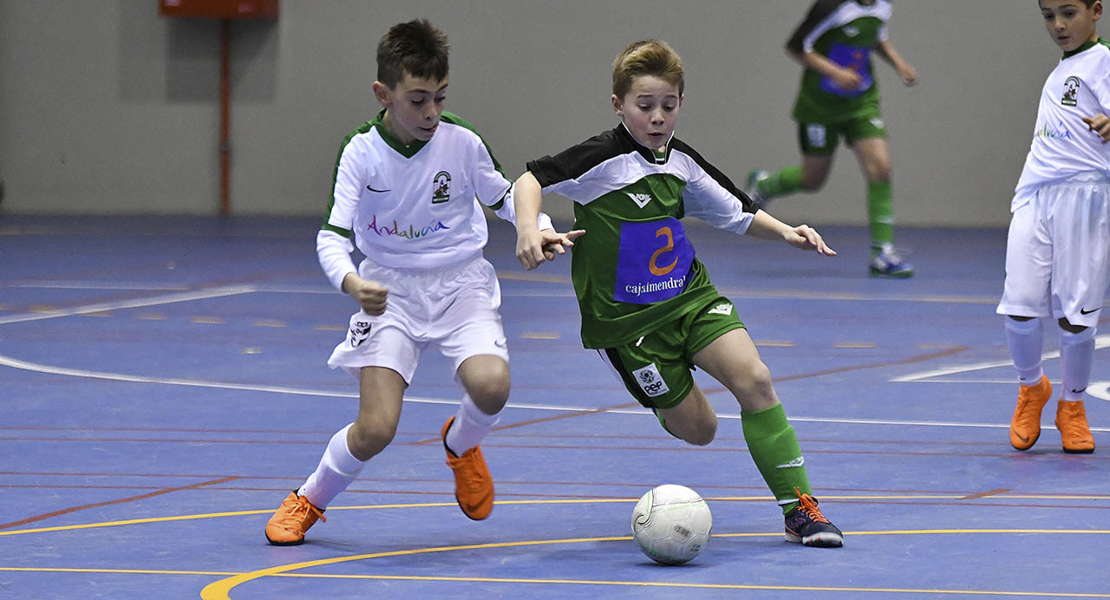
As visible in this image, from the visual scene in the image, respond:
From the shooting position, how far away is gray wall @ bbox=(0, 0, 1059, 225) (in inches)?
628

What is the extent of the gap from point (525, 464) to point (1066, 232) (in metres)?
2.14

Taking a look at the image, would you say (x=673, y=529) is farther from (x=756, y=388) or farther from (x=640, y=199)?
(x=640, y=199)

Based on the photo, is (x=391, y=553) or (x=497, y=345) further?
(x=497, y=345)

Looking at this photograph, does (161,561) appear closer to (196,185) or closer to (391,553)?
(391,553)

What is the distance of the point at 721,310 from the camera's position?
5.04 metres

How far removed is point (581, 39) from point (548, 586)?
12.8 m

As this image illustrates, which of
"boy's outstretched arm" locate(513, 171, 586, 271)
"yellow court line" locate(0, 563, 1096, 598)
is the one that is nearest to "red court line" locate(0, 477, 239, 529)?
"yellow court line" locate(0, 563, 1096, 598)

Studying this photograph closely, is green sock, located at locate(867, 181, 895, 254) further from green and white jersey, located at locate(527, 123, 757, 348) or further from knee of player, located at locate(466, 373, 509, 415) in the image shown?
knee of player, located at locate(466, 373, 509, 415)

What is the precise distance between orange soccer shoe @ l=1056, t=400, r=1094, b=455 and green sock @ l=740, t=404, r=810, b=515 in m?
1.71

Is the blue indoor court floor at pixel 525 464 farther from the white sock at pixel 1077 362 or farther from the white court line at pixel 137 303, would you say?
the white sock at pixel 1077 362

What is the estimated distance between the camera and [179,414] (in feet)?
23.0

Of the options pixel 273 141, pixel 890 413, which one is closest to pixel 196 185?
pixel 273 141

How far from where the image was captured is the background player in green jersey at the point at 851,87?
1161 centimetres

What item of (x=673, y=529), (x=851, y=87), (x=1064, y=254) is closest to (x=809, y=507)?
(x=673, y=529)
